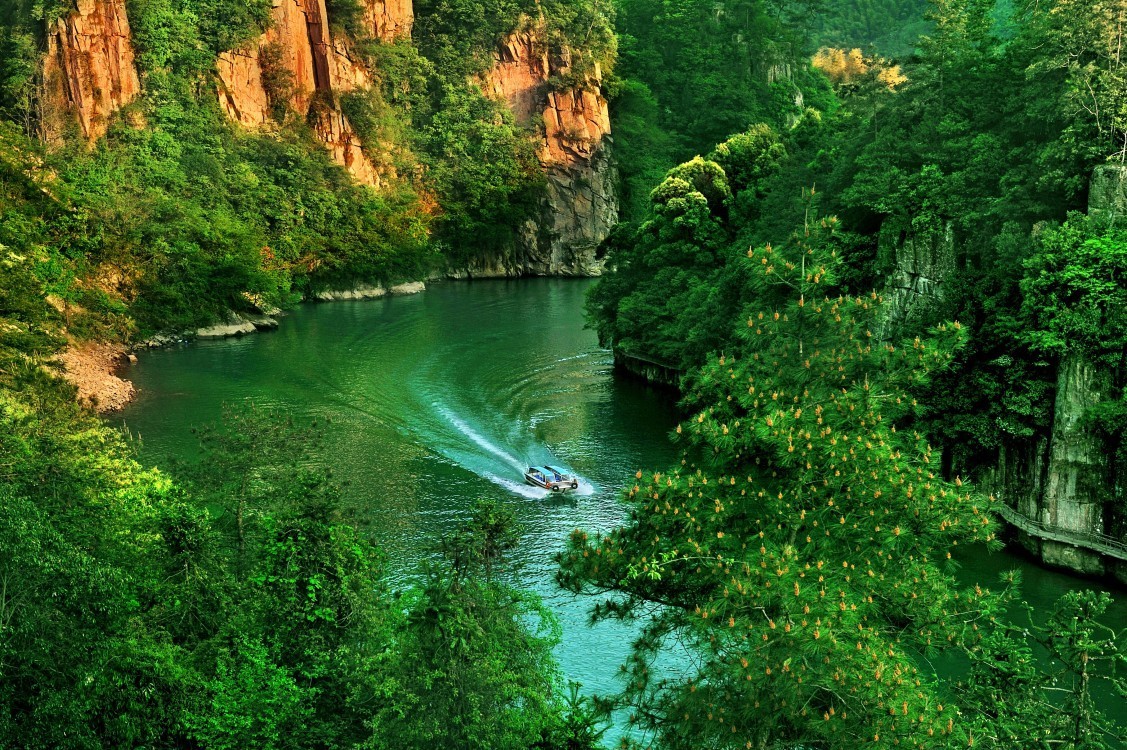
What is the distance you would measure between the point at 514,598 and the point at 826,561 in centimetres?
464

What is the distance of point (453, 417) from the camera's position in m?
45.6

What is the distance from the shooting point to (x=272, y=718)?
55.2 feet

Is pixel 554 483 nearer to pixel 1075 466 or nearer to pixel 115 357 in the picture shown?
pixel 1075 466

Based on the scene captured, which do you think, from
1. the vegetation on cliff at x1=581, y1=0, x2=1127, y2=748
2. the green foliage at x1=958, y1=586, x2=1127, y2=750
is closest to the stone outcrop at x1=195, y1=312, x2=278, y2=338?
the vegetation on cliff at x1=581, y1=0, x2=1127, y2=748

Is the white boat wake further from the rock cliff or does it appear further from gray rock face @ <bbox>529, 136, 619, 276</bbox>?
gray rock face @ <bbox>529, 136, 619, 276</bbox>

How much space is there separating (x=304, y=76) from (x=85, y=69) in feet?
60.8

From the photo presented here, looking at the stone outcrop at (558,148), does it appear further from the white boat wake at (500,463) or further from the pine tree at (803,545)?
the pine tree at (803,545)

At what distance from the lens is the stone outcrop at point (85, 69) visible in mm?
72000

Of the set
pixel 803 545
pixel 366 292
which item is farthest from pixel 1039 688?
pixel 366 292

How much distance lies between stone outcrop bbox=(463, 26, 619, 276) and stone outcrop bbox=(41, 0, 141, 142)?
113 feet

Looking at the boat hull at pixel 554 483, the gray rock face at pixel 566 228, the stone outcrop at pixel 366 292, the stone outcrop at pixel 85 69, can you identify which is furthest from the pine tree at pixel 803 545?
the gray rock face at pixel 566 228

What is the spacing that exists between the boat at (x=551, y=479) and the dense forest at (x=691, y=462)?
2.01 metres

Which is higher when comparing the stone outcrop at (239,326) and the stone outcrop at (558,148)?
the stone outcrop at (558,148)

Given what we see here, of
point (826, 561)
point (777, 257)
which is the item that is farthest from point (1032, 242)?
point (826, 561)
